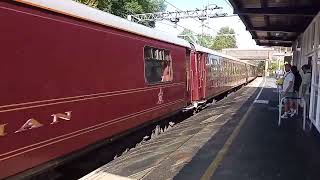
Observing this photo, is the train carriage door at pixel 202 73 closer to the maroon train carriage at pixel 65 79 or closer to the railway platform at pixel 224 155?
the railway platform at pixel 224 155

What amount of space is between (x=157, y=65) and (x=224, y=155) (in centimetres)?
367

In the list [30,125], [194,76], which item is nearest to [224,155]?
[30,125]

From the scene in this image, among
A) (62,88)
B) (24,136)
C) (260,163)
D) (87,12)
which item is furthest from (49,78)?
(260,163)

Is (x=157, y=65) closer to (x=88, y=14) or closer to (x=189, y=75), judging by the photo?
(x=88, y=14)

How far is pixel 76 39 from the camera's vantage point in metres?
7.00

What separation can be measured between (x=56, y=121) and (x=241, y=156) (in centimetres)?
358

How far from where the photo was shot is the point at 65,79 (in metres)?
6.67

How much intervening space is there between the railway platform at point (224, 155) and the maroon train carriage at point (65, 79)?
0.74 m

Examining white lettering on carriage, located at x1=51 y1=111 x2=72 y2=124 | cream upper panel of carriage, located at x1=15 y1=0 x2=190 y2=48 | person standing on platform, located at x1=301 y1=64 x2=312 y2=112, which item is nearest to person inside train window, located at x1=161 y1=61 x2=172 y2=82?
cream upper panel of carriage, located at x1=15 y1=0 x2=190 y2=48

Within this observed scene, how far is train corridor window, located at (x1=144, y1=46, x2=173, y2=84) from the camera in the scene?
10.6 meters

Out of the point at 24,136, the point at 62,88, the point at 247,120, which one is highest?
the point at 62,88

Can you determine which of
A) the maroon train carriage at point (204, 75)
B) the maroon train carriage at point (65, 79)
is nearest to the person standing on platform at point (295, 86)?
the maroon train carriage at point (204, 75)

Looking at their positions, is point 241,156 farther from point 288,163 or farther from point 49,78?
point 49,78

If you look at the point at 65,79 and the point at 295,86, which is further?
the point at 295,86
